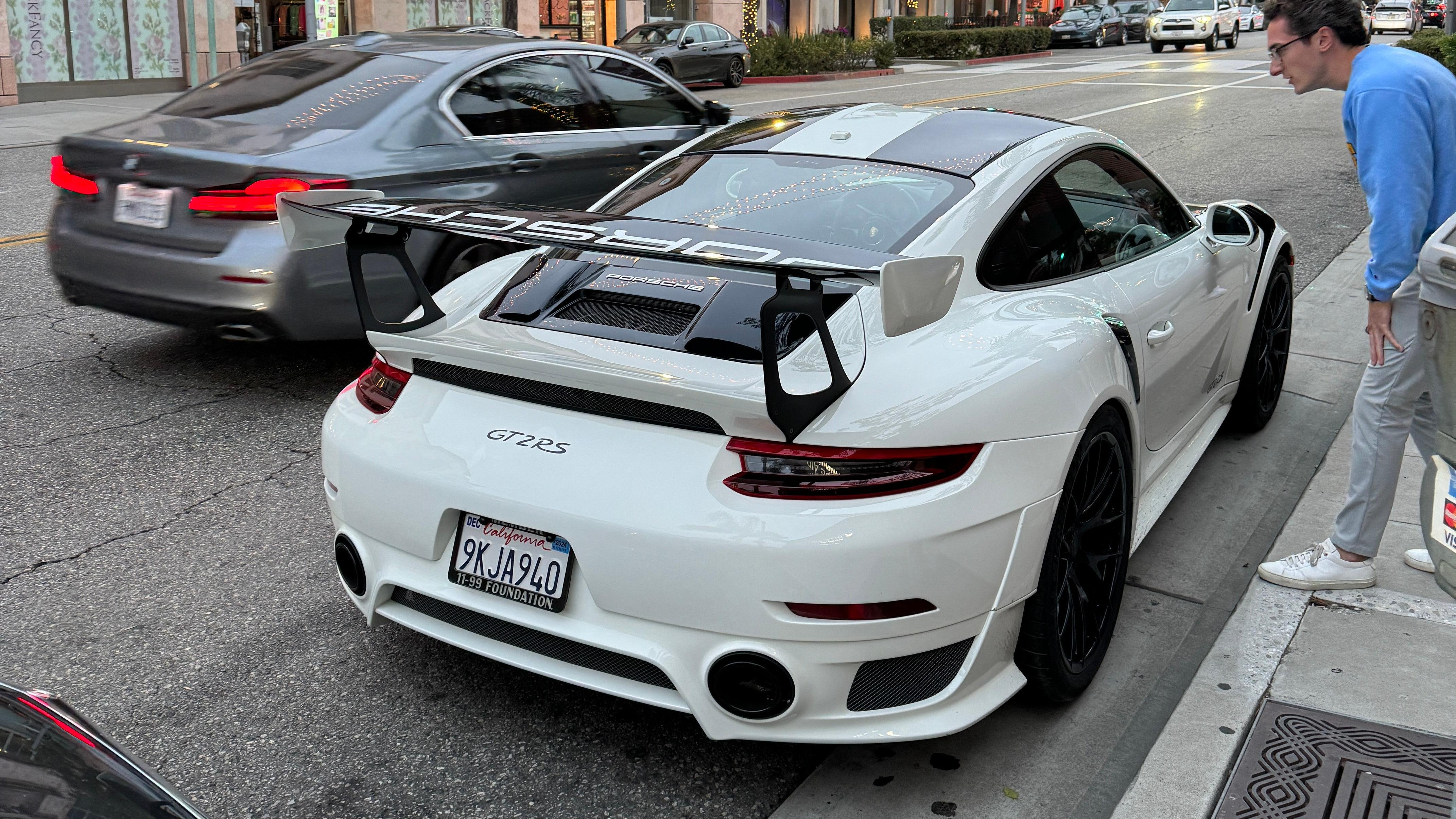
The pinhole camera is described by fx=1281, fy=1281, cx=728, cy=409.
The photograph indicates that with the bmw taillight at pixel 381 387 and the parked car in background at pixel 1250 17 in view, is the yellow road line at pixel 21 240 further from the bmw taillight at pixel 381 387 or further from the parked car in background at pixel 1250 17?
the parked car in background at pixel 1250 17

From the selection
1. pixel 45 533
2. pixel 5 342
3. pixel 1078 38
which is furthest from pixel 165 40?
pixel 1078 38

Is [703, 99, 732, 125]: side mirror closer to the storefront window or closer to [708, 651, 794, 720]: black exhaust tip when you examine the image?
[708, 651, 794, 720]: black exhaust tip

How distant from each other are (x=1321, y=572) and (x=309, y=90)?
4899mm

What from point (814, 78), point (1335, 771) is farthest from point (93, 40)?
point (1335, 771)

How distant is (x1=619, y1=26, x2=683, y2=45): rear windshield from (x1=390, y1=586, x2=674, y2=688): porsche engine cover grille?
2418 cm

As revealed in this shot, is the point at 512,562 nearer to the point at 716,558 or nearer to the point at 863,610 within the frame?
the point at 716,558

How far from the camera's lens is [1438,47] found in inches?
650

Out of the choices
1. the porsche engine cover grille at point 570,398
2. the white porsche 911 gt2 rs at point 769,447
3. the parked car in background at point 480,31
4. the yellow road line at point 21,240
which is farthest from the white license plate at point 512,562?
the yellow road line at point 21,240

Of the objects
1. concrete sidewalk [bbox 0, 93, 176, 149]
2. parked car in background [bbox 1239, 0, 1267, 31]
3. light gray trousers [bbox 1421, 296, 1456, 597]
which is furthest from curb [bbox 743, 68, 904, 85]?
parked car in background [bbox 1239, 0, 1267, 31]

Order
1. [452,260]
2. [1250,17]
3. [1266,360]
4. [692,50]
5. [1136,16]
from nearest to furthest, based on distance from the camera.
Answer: [1266,360]
[452,260]
[692,50]
[1136,16]
[1250,17]

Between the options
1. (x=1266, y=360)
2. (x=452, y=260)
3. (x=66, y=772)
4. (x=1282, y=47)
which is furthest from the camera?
(x=452, y=260)

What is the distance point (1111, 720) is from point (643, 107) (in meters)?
4.99

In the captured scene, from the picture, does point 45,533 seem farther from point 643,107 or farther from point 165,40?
point 165,40

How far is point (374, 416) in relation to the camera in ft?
10.8
